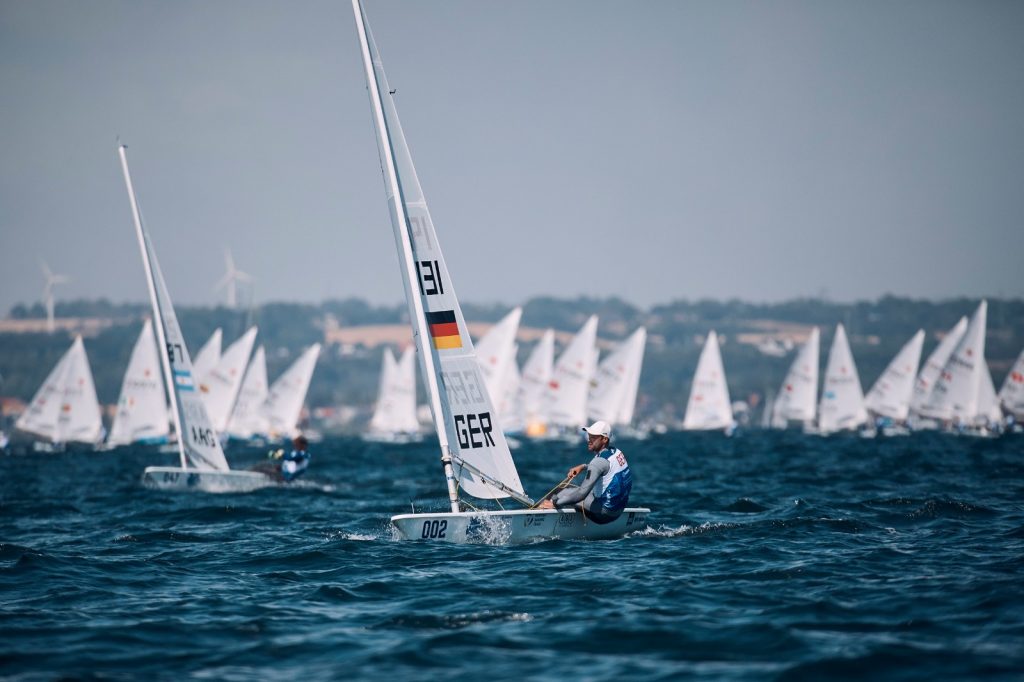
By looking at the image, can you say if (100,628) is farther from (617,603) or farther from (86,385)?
(86,385)

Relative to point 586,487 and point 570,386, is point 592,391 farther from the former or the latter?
point 586,487

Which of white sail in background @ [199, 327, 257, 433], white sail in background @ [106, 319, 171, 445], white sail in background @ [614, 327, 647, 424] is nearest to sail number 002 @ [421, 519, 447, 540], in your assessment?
white sail in background @ [106, 319, 171, 445]

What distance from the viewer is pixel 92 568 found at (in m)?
14.9

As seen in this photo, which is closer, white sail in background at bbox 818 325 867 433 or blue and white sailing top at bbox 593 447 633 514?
blue and white sailing top at bbox 593 447 633 514

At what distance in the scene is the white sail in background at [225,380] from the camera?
66250 mm

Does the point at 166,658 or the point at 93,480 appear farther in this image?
the point at 93,480

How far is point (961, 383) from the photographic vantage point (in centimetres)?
7006

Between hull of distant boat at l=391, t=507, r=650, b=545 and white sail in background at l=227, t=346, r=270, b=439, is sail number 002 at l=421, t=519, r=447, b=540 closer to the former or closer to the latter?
hull of distant boat at l=391, t=507, r=650, b=545

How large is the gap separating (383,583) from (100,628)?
3.29 m

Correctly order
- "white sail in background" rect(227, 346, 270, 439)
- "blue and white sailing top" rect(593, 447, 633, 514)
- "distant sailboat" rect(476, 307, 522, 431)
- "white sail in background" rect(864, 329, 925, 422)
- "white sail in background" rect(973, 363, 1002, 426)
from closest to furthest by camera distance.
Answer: "blue and white sailing top" rect(593, 447, 633, 514) < "distant sailboat" rect(476, 307, 522, 431) < "white sail in background" rect(973, 363, 1002, 426) < "white sail in background" rect(227, 346, 270, 439) < "white sail in background" rect(864, 329, 925, 422)

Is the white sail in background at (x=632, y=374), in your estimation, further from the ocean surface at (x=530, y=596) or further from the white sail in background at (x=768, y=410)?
the white sail in background at (x=768, y=410)

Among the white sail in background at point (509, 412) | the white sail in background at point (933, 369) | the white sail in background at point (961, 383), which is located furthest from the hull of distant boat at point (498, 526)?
the white sail in background at point (933, 369)

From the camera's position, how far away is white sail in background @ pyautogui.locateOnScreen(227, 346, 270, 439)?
76000 millimetres

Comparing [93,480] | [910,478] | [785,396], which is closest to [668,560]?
[910,478]
